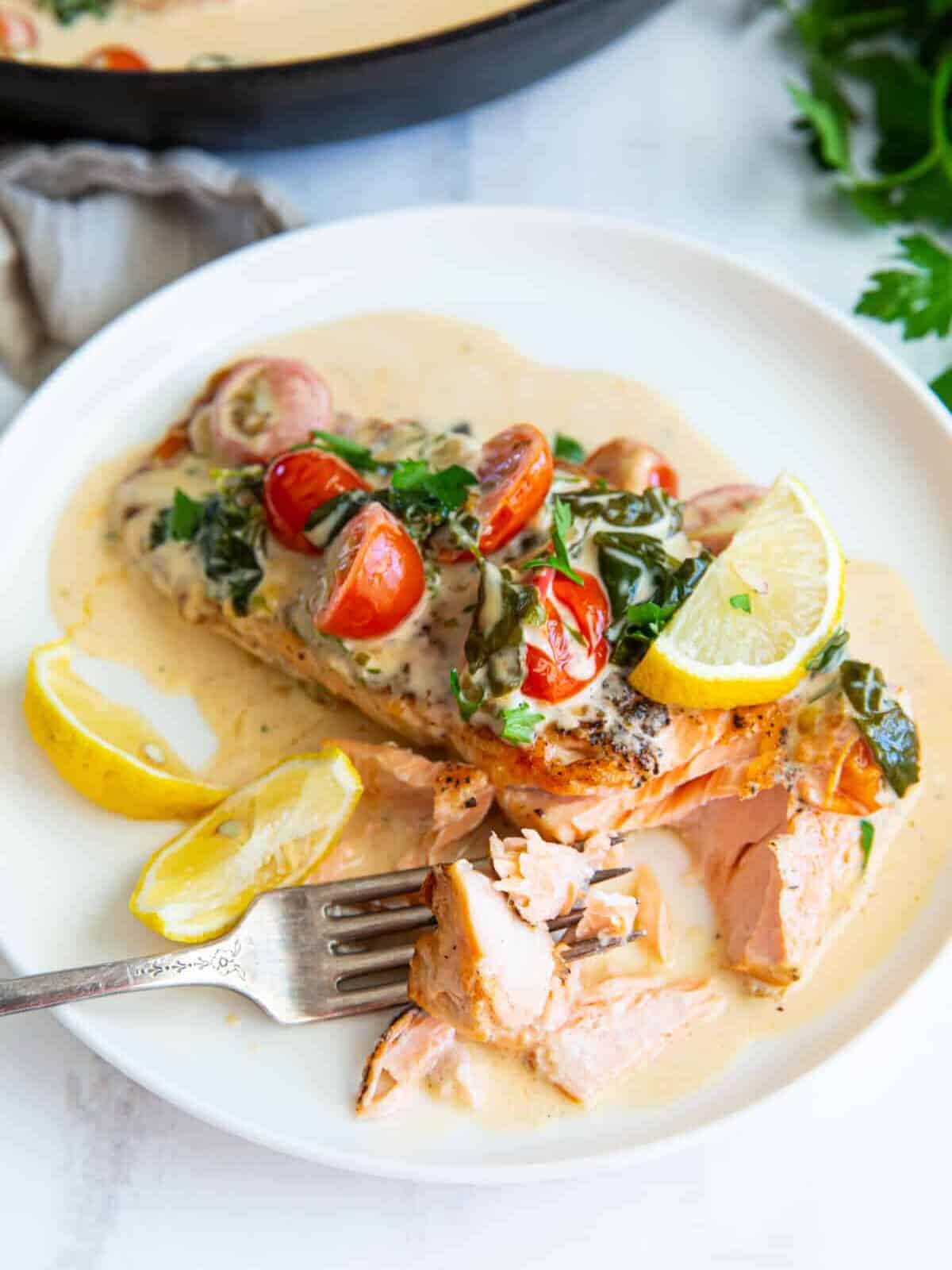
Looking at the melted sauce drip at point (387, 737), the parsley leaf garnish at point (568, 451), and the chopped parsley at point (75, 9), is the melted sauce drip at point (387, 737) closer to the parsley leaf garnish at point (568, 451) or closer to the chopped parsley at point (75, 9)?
the parsley leaf garnish at point (568, 451)

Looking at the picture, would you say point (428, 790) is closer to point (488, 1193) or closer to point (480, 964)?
point (480, 964)

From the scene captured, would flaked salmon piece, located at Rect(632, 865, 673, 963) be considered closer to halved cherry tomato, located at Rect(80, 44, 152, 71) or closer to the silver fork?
the silver fork

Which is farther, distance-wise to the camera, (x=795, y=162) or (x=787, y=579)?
(x=795, y=162)

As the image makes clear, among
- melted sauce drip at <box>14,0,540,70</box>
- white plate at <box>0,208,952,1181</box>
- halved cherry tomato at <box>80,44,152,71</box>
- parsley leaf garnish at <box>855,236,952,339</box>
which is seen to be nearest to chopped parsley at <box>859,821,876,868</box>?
white plate at <box>0,208,952,1181</box>

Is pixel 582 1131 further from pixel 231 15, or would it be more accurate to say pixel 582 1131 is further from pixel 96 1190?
pixel 231 15

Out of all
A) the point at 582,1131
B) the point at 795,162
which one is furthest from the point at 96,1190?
the point at 795,162

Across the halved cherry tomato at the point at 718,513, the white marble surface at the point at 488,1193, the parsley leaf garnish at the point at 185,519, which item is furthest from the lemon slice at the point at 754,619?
the parsley leaf garnish at the point at 185,519
